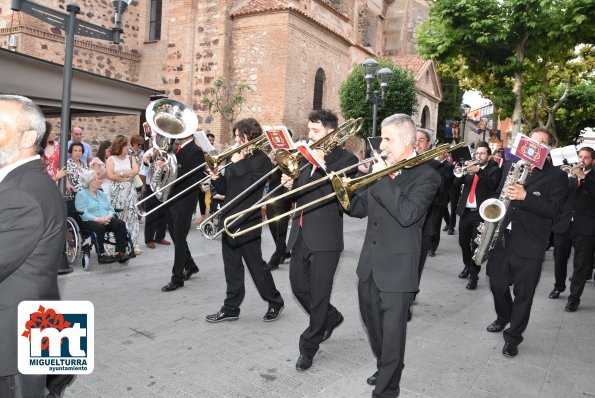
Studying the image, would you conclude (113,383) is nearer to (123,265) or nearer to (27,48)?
(123,265)

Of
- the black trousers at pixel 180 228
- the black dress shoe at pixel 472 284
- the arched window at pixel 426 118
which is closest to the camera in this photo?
the black trousers at pixel 180 228

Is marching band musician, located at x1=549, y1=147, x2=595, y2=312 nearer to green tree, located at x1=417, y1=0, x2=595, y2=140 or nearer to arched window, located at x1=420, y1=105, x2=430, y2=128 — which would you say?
green tree, located at x1=417, y1=0, x2=595, y2=140

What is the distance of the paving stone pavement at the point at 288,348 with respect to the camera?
148 inches

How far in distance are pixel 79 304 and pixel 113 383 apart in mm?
1905

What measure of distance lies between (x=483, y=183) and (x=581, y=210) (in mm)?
1395

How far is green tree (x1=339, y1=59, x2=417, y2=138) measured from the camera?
2158 cm

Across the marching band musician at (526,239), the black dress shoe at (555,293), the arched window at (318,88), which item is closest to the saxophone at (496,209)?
the marching band musician at (526,239)

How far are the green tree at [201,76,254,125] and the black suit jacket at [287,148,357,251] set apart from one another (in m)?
13.9

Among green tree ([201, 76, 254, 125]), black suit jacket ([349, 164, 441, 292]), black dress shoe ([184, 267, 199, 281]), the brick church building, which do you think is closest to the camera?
black suit jacket ([349, 164, 441, 292])

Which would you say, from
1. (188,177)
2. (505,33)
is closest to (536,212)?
(188,177)

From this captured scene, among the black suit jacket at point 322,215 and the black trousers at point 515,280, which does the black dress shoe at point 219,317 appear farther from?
the black trousers at point 515,280

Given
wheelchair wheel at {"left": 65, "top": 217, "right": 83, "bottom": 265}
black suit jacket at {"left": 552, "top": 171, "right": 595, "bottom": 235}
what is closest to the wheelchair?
wheelchair wheel at {"left": 65, "top": 217, "right": 83, "bottom": 265}

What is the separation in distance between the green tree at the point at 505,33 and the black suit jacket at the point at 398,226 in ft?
38.9

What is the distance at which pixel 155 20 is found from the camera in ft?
68.0
